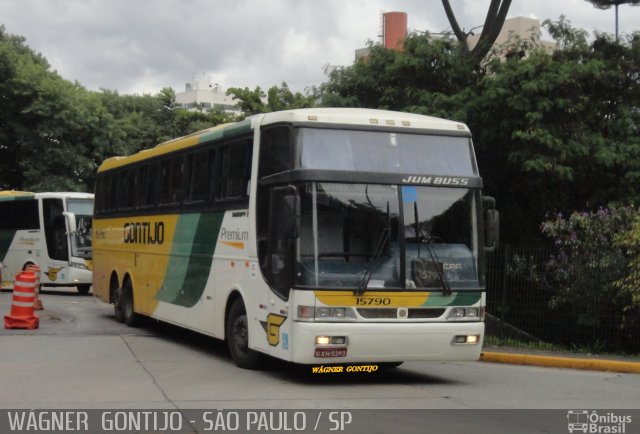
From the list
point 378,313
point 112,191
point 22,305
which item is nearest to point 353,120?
point 378,313

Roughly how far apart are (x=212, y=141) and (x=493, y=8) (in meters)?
11.2

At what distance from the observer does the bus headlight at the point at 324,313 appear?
1107 centimetres

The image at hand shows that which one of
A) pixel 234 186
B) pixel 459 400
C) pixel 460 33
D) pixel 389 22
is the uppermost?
pixel 389 22

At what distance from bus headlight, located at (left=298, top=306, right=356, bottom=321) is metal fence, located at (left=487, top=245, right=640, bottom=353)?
679 cm

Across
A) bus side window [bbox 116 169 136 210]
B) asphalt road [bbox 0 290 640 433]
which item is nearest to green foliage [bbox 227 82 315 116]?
bus side window [bbox 116 169 136 210]

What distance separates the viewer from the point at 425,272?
1159 centimetres

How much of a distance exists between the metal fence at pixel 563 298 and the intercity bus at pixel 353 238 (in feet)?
16.0

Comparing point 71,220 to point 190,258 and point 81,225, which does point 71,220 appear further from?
point 190,258

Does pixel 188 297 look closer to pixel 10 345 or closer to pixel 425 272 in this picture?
pixel 10 345

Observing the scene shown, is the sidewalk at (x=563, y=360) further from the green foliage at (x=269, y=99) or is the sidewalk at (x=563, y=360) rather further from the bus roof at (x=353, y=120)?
the green foliage at (x=269, y=99)

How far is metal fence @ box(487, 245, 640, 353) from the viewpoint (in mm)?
16547

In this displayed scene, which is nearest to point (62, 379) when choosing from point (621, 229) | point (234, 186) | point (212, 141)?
point (234, 186)

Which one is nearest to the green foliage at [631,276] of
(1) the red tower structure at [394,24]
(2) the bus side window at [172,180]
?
(2) the bus side window at [172,180]

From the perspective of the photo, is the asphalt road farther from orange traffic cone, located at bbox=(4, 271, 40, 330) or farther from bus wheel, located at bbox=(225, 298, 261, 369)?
orange traffic cone, located at bbox=(4, 271, 40, 330)
